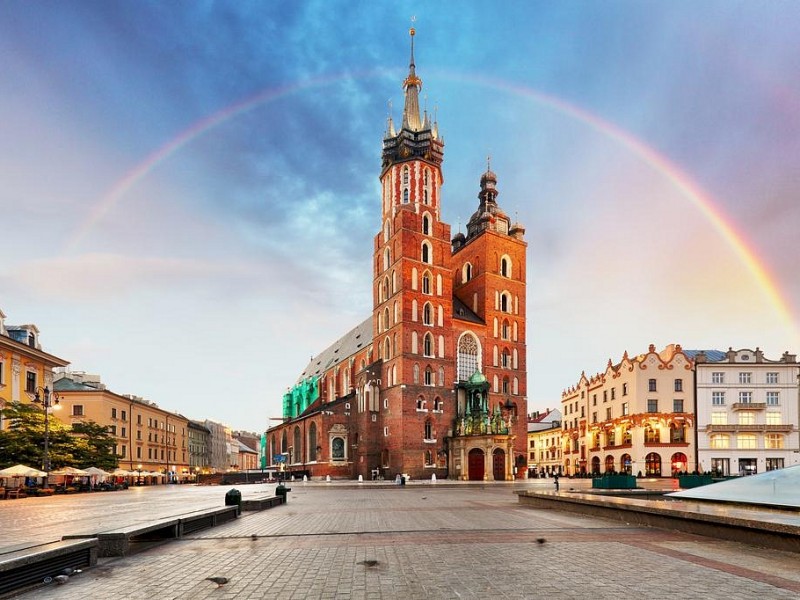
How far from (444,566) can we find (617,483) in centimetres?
2606

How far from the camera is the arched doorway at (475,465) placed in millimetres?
61562

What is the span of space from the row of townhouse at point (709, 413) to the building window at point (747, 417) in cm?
8

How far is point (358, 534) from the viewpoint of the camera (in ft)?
43.6

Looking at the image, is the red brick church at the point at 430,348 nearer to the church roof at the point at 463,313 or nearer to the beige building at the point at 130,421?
the church roof at the point at 463,313

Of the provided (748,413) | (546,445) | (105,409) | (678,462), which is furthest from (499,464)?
(546,445)

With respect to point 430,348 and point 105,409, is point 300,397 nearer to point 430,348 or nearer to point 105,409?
point 105,409

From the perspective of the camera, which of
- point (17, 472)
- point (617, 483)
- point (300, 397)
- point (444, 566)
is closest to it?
point (444, 566)

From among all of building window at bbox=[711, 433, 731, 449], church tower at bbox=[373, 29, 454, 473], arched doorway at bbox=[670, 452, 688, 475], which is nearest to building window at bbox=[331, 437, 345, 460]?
church tower at bbox=[373, 29, 454, 473]

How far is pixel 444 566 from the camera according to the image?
915 cm

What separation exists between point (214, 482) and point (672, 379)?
5265 cm

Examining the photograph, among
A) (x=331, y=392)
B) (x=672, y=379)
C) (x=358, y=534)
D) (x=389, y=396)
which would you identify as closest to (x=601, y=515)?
(x=358, y=534)

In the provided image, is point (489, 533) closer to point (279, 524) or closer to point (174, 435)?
point (279, 524)

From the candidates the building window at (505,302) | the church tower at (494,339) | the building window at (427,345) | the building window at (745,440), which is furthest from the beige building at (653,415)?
the building window at (427,345)

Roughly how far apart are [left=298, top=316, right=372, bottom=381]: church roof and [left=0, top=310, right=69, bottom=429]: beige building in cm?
4154
